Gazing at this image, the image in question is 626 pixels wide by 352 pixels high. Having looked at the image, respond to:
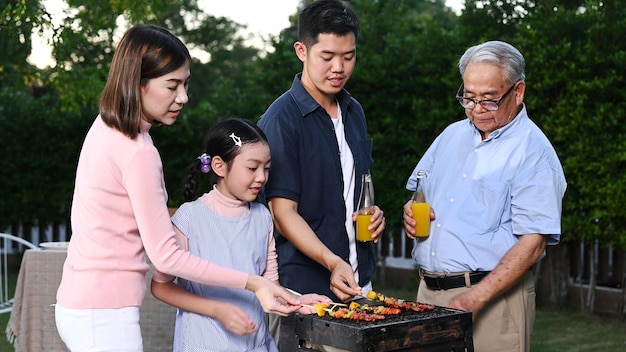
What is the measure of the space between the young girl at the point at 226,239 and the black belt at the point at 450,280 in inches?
26.8

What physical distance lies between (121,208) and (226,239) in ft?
2.03

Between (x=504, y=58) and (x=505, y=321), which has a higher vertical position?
(x=504, y=58)

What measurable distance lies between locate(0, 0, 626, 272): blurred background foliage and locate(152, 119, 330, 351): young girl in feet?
18.2

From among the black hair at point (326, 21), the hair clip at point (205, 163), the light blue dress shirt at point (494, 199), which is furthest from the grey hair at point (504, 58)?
the hair clip at point (205, 163)

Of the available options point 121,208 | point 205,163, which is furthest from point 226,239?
point 121,208

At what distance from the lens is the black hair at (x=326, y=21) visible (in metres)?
3.52

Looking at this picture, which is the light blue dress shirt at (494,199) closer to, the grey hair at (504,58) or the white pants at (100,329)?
the grey hair at (504,58)

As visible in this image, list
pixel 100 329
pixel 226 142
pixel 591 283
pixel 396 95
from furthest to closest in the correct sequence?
pixel 396 95
pixel 591 283
pixel 226 142
pixel 100 329

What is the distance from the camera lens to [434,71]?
957 cm

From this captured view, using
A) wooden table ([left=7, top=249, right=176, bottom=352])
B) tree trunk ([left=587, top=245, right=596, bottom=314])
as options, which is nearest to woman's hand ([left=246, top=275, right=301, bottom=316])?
wooden table ([left=7, top=249, right=176, bottom=352])

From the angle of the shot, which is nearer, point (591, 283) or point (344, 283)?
point (344, 283)

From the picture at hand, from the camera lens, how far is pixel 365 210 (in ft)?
11.9

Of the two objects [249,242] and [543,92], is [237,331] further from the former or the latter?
[543,92]

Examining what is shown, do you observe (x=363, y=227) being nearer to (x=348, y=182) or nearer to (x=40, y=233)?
(x=348, y=182)
